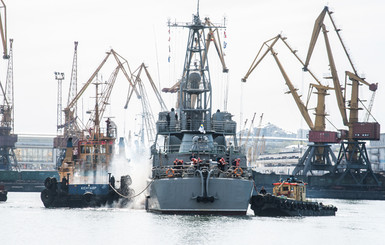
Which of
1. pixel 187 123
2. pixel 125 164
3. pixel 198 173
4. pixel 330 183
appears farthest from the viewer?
pixel 330 183

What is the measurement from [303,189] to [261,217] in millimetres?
7869

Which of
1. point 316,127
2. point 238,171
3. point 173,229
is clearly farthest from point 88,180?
point 316,127

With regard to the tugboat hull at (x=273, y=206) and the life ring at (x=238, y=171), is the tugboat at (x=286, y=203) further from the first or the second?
the life ring at (x=238, y=171)

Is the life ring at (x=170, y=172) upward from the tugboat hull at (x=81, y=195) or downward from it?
upward

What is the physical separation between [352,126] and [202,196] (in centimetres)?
9767

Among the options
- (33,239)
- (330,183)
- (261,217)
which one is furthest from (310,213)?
(330,183)

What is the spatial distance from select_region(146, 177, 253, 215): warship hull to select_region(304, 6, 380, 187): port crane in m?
92.9

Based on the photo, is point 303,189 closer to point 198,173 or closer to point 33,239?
point 198,173

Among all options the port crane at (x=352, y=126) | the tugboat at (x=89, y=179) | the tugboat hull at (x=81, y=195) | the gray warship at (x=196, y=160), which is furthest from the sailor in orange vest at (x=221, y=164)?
the port crane at (x=352, y=126)

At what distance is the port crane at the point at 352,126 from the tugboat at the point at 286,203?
259 ft

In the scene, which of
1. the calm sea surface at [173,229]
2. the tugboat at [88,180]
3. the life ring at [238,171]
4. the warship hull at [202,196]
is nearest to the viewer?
the calm sea surface at [173,229]

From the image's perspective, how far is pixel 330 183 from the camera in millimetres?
161750

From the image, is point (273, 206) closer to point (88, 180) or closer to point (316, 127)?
point (88, 180)

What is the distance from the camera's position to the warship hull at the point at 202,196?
213ft
